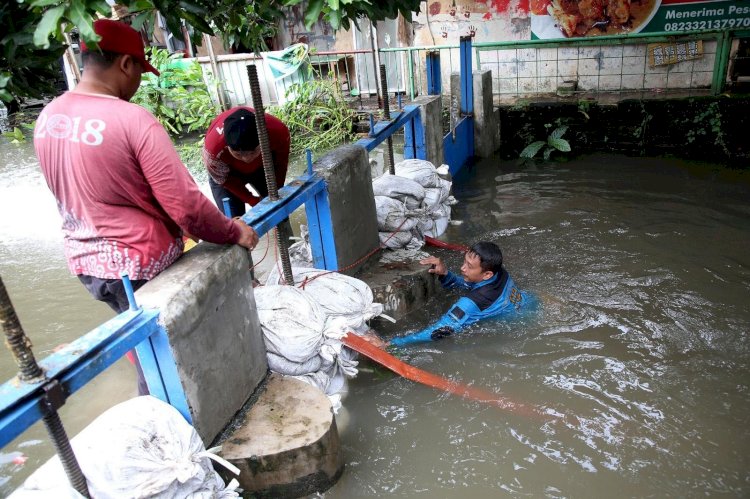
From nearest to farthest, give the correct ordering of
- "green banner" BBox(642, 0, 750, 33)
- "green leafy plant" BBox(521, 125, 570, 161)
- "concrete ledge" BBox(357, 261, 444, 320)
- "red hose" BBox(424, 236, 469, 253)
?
"concrete ledge" BBox(357, 261, 444, 320) → "red hose" BBox(424, 236, 469, 253) → "green leafy plant" BBox(521, 125, 570, 161) → "green banner" BBox(642, 0, 750, 33)

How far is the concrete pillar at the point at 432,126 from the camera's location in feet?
20.1

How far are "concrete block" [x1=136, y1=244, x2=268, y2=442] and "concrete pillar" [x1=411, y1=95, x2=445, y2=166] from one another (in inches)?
148

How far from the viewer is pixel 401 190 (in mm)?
5133

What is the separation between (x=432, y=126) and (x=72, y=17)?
5075 mm

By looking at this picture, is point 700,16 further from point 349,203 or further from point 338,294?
point 338,294

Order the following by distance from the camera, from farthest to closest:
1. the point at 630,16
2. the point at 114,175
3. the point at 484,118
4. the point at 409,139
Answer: the point at 630,16, the point at 484,118, the point at 409,139, the point at 114,175

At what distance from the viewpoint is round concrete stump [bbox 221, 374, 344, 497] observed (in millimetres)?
2541

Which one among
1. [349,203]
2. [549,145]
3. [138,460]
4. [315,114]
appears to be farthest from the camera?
[315,114]

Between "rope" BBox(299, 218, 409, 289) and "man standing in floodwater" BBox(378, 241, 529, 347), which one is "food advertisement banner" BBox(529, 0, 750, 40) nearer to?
"rope" BBox(299, 218, 409, 289)

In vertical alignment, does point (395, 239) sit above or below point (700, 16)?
below

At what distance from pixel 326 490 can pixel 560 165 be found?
248 inches

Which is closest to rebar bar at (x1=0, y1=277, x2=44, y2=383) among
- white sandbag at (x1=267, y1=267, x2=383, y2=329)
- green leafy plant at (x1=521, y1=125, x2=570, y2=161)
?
white sandbag at (x1=267, y1=267, x2=383, y2=329)

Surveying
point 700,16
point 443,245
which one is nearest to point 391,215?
point 443,245

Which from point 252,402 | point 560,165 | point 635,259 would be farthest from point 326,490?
point 560,165
